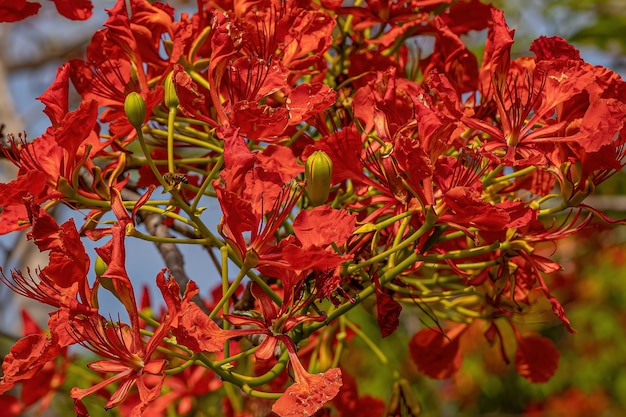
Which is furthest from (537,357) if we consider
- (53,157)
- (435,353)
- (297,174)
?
(53,157)

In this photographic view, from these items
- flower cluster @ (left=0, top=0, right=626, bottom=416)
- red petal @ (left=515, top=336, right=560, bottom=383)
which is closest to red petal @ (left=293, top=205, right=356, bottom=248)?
flower cluster @ (left=0, top=0, right=626, bottom=416)

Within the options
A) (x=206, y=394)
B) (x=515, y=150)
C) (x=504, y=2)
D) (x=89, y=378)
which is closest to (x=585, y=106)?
(x=515, y=150)

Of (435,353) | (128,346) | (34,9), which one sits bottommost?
(435,353)

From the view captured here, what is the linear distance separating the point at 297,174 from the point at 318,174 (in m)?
0.04

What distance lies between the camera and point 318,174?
990 millimetres

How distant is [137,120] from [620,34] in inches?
76.0

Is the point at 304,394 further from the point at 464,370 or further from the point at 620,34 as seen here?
the point at 464,370

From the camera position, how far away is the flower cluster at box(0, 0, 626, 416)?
0.93 metres

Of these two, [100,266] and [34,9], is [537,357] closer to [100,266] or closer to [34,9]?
[100,266]

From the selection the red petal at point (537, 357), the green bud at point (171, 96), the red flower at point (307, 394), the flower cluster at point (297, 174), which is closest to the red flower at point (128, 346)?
the flower cluster at point (297, 174)

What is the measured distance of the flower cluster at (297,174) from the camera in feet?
3.05

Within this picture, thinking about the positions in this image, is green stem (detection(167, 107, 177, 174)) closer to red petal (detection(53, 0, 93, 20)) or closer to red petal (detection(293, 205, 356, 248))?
red petal (detection(293, 205, 356, 248))

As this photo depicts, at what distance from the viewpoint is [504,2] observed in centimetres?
340

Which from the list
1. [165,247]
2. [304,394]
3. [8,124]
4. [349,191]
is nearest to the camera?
[304,394]
